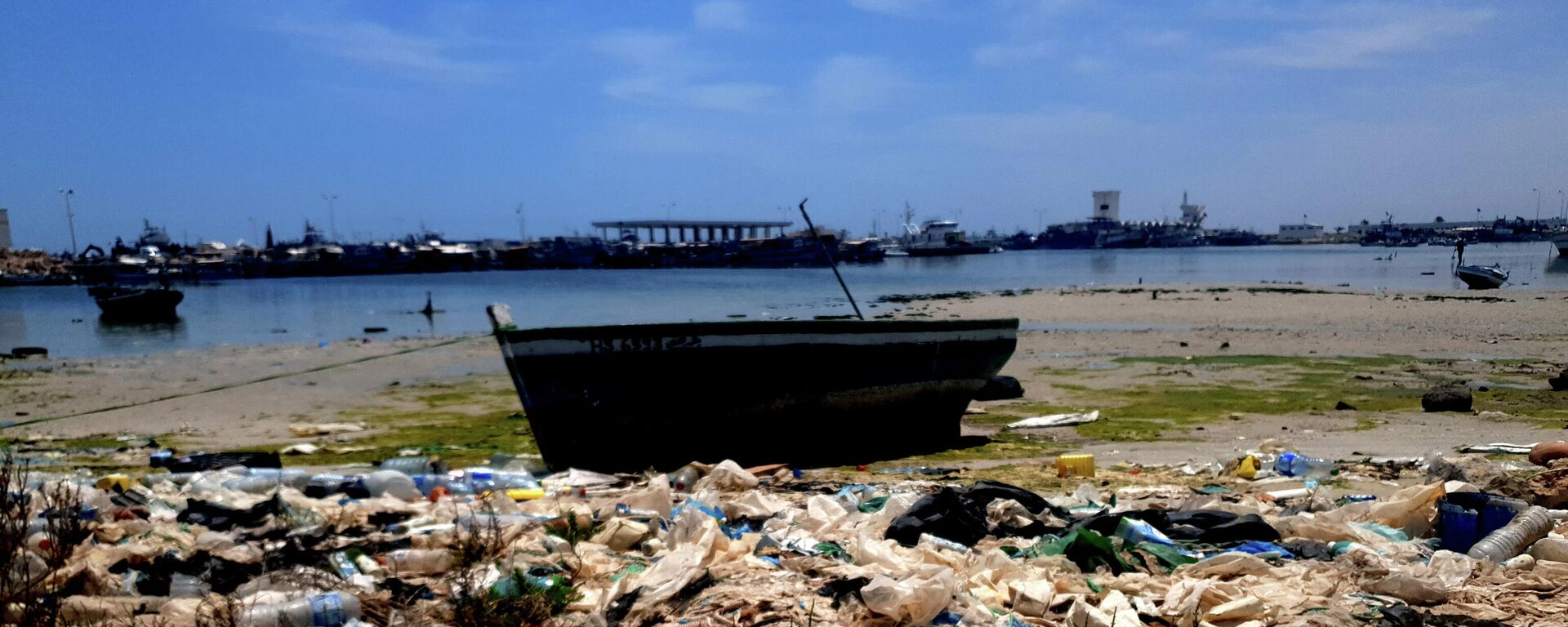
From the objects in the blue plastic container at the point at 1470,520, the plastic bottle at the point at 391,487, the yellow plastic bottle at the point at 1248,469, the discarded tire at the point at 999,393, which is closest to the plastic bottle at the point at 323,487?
the plastic bottle at the point at 391,487

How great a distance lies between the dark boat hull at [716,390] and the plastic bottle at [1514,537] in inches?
215

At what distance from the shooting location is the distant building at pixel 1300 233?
17288 centimetres

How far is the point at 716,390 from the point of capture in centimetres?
914

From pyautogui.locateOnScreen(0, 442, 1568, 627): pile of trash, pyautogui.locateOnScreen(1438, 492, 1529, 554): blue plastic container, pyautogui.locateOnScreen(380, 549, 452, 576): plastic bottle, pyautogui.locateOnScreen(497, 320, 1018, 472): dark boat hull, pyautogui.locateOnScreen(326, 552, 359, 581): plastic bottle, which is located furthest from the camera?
pyautogui.locateOnScreen(497, 320, 1018, 472): dark boat hull

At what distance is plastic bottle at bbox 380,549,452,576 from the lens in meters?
4.61

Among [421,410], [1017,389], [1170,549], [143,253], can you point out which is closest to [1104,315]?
[1017,389]

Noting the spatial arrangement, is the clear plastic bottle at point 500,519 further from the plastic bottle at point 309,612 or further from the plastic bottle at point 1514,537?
the plastic bottle at point 1514,537

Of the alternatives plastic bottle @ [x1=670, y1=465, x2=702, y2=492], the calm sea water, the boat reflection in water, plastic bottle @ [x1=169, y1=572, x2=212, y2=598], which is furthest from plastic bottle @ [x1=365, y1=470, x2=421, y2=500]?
the boat reflection in water

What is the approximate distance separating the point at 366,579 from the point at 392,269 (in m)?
99.3

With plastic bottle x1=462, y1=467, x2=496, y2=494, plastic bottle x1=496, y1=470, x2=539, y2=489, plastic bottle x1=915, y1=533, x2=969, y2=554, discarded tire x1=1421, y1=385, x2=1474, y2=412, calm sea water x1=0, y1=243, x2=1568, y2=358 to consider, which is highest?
plastic bottle x1=915, y1=533, x2=969, y2=554

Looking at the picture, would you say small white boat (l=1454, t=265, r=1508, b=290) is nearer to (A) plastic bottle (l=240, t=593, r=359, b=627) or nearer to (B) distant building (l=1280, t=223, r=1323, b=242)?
(A) plastic bottle (l=240, t=593, r=359, b=627)

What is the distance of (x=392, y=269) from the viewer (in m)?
96.6

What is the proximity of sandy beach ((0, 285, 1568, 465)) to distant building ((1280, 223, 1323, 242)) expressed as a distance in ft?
525

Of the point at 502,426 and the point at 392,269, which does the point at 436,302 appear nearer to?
the point at 502,426
